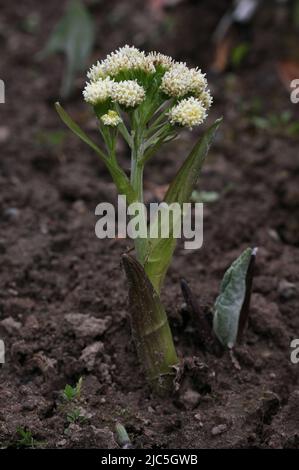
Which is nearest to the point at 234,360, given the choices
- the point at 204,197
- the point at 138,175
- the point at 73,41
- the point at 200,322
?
the point at 200,322

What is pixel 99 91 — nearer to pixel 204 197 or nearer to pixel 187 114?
pixel 187 114

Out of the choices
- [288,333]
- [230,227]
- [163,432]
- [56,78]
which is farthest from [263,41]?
[163,432]

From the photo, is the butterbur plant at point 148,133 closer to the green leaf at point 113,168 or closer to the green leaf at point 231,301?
the green leaf at point 113,168

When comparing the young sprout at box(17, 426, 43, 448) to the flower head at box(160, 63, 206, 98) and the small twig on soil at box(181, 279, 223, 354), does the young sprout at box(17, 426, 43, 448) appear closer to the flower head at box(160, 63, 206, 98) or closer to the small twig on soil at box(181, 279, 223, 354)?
the small twig on soil at box(181, 279, 223, 354)

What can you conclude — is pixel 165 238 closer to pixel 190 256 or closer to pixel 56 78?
pixel 190 256

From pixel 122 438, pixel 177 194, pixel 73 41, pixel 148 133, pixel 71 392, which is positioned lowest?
pixel 122 438

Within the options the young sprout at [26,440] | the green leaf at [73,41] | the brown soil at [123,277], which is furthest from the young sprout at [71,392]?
the green leaf at [73,41]

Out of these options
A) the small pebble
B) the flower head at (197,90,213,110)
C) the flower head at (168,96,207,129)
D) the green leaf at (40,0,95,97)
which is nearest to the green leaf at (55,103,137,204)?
the flower head at (168,96,207,129)
